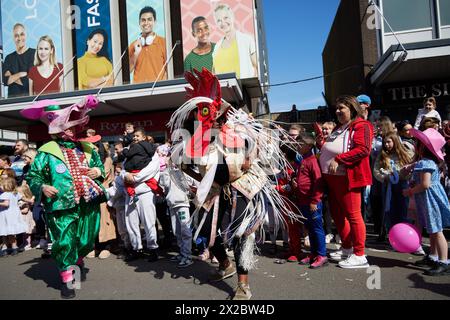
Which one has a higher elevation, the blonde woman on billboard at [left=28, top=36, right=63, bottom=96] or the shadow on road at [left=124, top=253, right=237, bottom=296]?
the blonde woman on billboard at [left=28, top=36, right=63, bottom=96]

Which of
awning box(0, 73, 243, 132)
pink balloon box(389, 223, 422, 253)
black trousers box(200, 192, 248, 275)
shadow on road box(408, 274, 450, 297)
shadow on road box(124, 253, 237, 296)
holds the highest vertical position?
awning box(0, 73, 243, 132)

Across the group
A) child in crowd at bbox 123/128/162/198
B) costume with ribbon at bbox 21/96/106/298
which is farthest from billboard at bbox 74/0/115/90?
costume with ribbon at bbox 21/96/106/298

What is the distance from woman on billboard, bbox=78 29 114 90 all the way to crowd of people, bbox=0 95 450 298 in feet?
22.0

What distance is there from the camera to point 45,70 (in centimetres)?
1307

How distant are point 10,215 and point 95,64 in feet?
27.5

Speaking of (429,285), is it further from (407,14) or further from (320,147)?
(407,14)

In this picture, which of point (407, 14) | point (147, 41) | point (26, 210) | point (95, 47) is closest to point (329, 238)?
point (26, 210)

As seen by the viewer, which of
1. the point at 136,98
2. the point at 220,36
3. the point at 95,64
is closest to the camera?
the point at 136,98

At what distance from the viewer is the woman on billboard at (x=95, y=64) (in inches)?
493

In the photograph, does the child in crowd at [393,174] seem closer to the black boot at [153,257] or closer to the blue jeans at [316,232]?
the blue jeans at [316,232]

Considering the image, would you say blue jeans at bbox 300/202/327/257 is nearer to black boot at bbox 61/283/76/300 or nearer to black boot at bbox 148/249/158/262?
black boot at bbox 148/249/158/262

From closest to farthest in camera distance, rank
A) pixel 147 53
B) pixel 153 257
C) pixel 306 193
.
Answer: pixel 306 193, pixel 153 257, pixel 147 53

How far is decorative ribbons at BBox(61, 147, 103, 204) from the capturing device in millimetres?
3644
